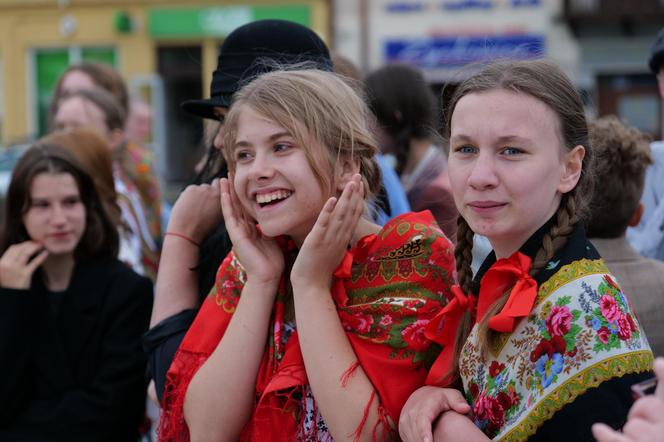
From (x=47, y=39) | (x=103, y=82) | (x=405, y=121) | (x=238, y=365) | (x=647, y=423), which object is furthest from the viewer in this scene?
(x=47, y=39)

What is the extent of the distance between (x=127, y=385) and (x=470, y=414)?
1471mm

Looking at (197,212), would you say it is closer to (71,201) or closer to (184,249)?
(184,249)

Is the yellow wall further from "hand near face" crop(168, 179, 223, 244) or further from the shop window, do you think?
"hand near face" crop(168, 179, 223, 244)

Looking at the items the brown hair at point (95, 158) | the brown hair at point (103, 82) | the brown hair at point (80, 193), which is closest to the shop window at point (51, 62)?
the brown hair at point (103, 82)

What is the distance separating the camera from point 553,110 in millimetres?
1896

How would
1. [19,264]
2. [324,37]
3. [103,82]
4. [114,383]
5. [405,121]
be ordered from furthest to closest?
1. [324,37]
2. [103,82]
3. [405,121]
4. [19,264]
5. [114,383]

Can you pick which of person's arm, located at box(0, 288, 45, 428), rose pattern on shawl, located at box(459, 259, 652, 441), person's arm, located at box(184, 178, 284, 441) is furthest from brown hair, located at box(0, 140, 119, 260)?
rose pattern on shawl, located at box(459, 259, 652, 441)

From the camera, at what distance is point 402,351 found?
2.10 metres

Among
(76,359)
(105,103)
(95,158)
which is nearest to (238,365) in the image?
(76,359)

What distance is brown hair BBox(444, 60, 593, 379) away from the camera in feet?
6.16

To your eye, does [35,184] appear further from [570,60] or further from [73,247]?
[570,60]

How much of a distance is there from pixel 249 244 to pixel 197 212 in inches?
16.0

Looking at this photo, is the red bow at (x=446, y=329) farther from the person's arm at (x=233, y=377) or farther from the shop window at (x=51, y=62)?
the shop window at (x=51, y=62)

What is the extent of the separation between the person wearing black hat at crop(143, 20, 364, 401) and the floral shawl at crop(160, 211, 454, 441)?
0.29 meters
